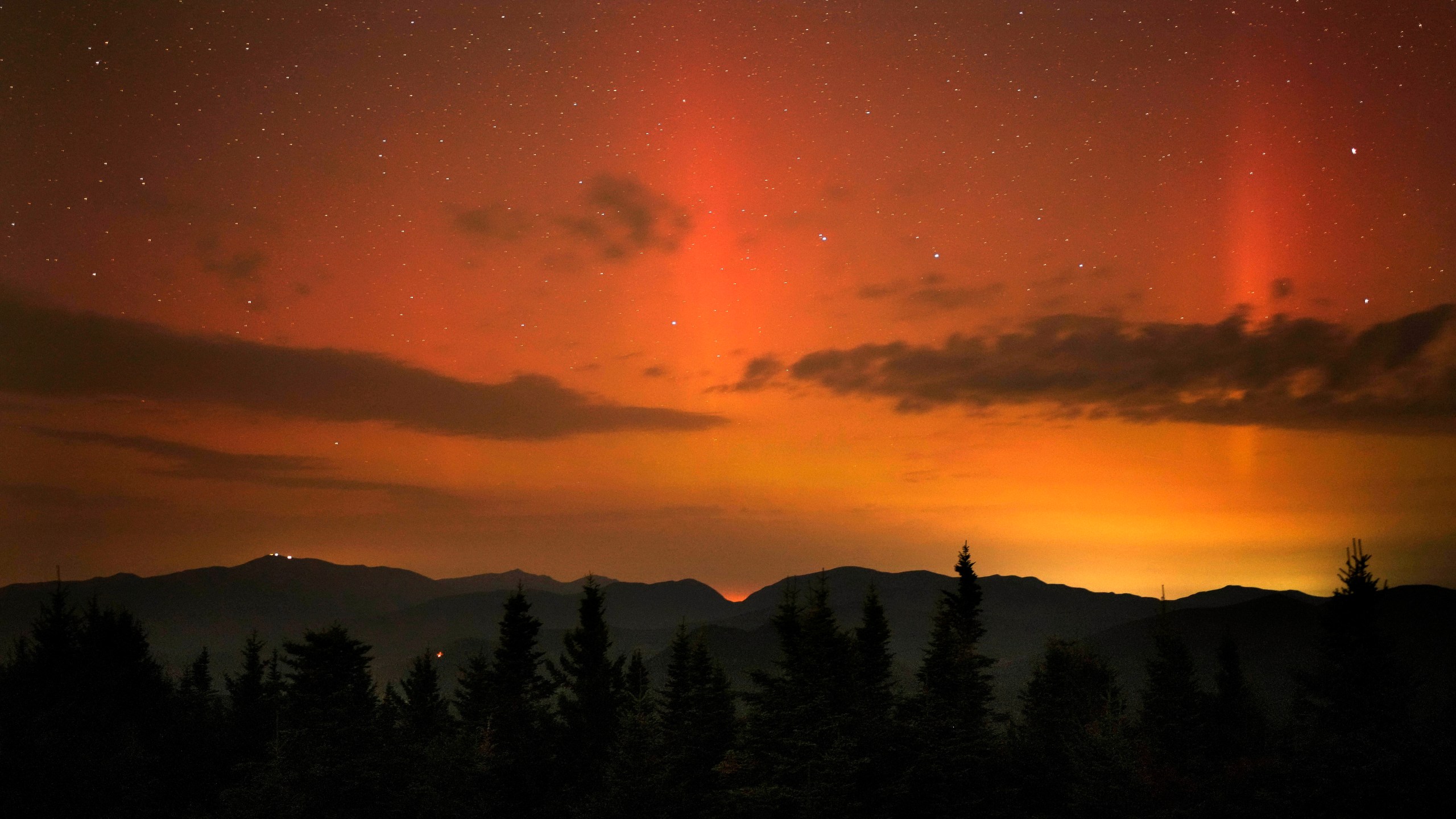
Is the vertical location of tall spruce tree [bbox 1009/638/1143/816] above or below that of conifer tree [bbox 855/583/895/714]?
below

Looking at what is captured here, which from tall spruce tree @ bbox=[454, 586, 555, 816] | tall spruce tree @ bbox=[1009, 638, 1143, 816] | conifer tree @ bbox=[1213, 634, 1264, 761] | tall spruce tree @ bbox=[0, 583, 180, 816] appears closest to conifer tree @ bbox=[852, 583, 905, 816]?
tall spruce tree @ bbox=[1009, 638, 1143, 816]

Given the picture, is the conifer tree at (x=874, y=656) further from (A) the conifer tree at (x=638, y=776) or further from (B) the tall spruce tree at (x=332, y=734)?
(B) the tall spruce tree at (x=332, y=734)

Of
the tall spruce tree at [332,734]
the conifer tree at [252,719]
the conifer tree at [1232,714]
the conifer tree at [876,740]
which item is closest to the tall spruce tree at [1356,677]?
the conifer tree at [876,740]

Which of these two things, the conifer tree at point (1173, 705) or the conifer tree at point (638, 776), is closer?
the conifer tree at point (638, 776)

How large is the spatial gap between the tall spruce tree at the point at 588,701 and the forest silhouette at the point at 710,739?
0.16m

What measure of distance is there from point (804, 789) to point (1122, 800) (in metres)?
15.1

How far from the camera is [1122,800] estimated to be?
3931 cm

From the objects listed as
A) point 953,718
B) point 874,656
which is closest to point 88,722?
point 874,656

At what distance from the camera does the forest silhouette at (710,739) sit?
126 ft

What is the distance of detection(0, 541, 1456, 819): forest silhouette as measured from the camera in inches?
1511

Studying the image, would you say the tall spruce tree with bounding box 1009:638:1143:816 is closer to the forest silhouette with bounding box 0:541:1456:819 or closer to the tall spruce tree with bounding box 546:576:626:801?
the forest silhouette with bounding box 0:541:1456:819

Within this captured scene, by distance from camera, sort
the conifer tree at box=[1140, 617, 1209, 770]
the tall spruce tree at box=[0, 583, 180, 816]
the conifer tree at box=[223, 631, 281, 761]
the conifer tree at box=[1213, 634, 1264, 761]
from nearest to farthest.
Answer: the tall spruce tree at box=[0, 583, 180, 816] < the conifer tree at box=[223, 631, 281, 761] < the conifer tree at box=[1140, 617, 1209, 770] < the conifer tree at box=[1213, 634, 1264, 761]

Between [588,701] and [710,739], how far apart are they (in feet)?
44.7

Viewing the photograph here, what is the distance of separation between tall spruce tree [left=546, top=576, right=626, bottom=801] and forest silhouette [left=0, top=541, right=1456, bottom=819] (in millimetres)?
164
